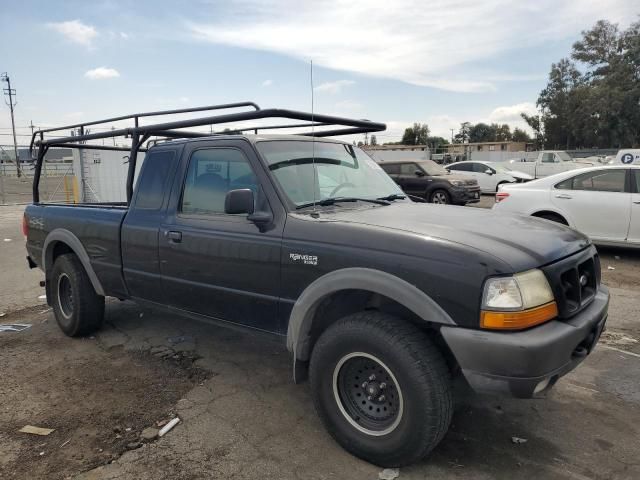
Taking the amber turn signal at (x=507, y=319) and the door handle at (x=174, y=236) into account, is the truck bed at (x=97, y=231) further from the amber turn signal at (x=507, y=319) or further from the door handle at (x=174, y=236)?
the amber turn signal at (x=507, y=319)

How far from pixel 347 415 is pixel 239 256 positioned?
125 centimetres

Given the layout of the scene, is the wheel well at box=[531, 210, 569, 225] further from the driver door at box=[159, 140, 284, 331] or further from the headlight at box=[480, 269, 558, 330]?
the headlight at box=[480, 269, 558, 330]

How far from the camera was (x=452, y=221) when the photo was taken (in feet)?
10.3

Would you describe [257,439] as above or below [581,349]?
below

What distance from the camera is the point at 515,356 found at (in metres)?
2.38

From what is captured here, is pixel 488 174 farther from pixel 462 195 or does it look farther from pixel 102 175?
pixel 102 175

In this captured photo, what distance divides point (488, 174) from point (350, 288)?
782 inches

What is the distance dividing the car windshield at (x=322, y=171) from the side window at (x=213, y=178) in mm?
209

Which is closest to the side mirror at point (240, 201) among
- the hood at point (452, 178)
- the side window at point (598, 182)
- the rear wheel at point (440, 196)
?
the side window at point (598, 182)

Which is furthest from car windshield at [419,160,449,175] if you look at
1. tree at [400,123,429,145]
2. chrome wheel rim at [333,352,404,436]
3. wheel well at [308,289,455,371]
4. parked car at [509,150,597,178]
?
tree at [400,123,429,145]

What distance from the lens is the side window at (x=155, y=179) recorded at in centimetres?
402

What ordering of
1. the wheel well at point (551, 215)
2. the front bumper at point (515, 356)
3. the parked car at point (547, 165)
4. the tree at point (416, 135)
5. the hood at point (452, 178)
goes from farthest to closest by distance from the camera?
the tree at point (416, 135) < the parked car at point (547, 165) < the hood at point (452, 178) < the wheel well at point (551, 215) < the front bumper at point (515, 356)

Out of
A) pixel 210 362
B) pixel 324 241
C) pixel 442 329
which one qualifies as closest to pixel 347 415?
pixel 442 329

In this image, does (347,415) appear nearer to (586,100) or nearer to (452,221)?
(452,221)
